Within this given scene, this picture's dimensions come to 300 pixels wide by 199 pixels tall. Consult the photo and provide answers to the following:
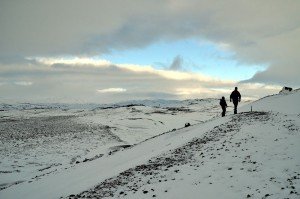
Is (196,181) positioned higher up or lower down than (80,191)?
higher up

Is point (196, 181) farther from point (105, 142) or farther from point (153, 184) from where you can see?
point (105, 142)

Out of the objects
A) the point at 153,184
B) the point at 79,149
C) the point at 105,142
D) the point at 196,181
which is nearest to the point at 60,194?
the point at 153,184

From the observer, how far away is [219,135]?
2498 cm

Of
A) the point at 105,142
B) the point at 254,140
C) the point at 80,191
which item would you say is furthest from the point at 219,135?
the point at 105,142

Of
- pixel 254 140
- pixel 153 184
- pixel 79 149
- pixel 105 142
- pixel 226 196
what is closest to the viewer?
pixel 226 196

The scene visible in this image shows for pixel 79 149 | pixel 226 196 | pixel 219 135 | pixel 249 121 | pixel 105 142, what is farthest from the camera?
pixel 105 142

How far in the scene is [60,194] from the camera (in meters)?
19.3

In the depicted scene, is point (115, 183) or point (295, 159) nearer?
point (295, 159)

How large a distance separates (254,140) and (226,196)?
8885 mm

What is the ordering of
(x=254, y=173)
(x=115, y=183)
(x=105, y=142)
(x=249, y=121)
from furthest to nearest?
1. (x=105, y=142)
2. (x=249, y=121)
3. (x=115, y=183)
4. (x=254, y=173)

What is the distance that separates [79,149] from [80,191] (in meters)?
23.1

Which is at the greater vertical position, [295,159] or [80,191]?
[295,159]

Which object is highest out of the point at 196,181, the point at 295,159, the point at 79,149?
the point at 295,159

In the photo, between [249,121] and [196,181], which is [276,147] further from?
[249,121]
